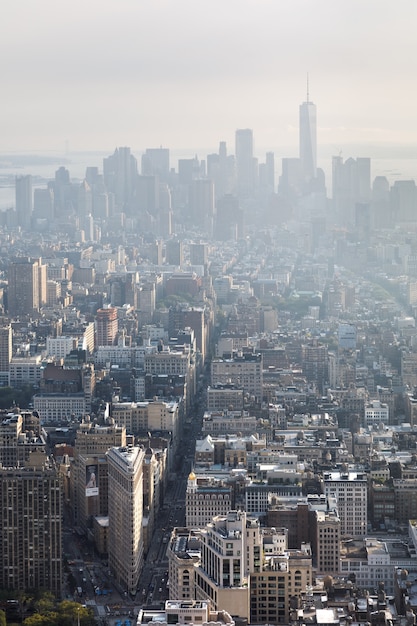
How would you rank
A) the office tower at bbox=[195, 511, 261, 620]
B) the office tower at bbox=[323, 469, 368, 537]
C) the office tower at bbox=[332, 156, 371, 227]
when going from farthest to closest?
the office tower at bbox=[332, 156, 371, 227] < the office tower at bbox=[323, 469, 368, 537] < the office tower at bbox=[195, 511, 261, 620]

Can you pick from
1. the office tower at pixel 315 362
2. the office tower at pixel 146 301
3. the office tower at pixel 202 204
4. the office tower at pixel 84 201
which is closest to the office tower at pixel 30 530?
the office tower at pixel 315 362

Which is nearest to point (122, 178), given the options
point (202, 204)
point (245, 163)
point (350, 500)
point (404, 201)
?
point (202, 204)

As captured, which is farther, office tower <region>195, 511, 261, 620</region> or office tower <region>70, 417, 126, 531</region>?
office tower <region>70, 417, 126, 531</region>

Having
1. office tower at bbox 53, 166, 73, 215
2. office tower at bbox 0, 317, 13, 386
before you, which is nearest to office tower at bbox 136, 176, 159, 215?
office tower at bbox 53, 166, 73, 215

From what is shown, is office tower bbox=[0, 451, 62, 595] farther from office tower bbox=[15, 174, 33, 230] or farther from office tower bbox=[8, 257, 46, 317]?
office tower bbox=[15, 174, 33, 230]

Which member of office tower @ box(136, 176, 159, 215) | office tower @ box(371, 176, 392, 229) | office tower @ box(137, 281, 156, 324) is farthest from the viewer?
office tower @ box(136, 176, 159, 215)
